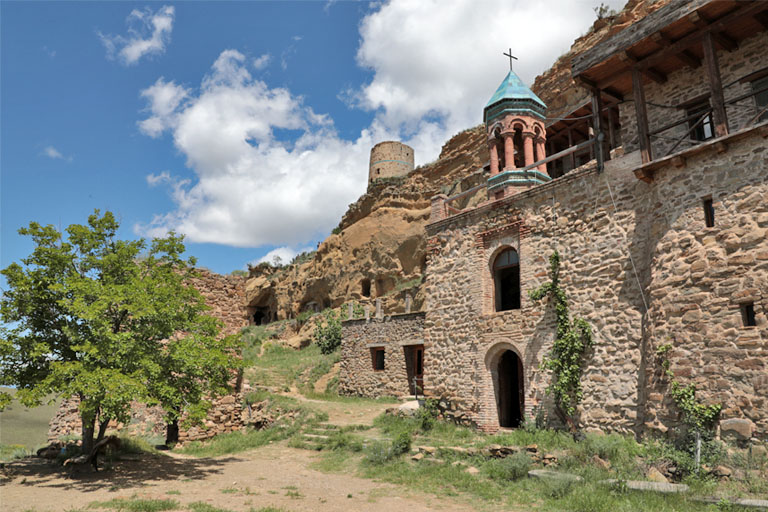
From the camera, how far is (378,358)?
71.1 ft

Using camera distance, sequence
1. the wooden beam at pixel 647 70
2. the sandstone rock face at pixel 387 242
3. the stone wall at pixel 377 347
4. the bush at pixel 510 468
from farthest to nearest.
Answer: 1. the sandstone rock face at pixel 387 242
2. the stone wall at pixel 377 347
3. the wooden beam at pixel 647 70
4. the bush at pixel 510 468

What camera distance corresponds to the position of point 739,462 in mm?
7848

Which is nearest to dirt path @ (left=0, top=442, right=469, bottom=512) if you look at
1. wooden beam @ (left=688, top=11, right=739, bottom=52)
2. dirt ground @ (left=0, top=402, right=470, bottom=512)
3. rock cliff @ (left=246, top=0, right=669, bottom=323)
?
dirt ground @ (left=0, top=402, right=470, bottom=512)

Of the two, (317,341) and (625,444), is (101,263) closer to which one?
(625,444)

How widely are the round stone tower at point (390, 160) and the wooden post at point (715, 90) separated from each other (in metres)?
36.8

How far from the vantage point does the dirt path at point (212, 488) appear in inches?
320

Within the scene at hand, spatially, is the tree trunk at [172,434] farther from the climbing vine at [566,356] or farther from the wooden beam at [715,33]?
the wooden beam at [715,33]

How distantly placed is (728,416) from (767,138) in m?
4.85

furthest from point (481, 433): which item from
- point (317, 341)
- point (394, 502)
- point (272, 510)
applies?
point (317, 341)

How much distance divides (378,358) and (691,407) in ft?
46.6

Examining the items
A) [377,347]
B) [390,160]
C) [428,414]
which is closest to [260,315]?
[390,160]

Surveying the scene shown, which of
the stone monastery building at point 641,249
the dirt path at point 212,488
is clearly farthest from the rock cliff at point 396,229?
the dirt path at point 212,488

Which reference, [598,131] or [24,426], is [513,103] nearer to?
[598,131]

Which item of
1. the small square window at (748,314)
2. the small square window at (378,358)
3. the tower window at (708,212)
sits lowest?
the small square window at (378,358)
